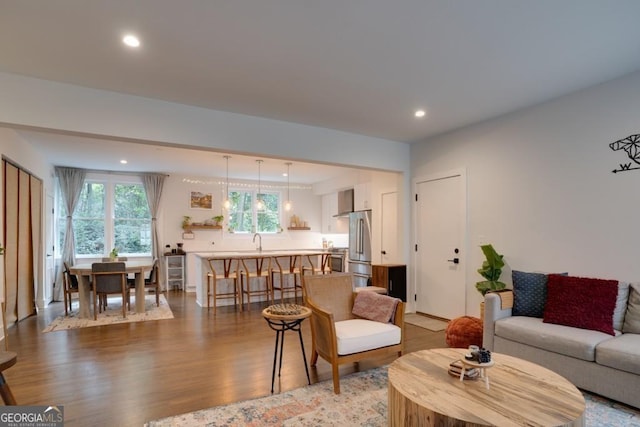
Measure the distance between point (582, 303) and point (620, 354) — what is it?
0.62 m

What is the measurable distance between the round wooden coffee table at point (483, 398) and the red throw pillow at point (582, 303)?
1.16 m

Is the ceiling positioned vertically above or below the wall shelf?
above

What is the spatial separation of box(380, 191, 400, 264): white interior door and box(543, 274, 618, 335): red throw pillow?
9.15 feet

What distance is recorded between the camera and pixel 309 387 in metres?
2.88

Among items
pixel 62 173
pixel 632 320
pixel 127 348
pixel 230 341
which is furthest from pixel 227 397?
pixel 62 173

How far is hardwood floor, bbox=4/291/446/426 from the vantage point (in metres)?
2.66

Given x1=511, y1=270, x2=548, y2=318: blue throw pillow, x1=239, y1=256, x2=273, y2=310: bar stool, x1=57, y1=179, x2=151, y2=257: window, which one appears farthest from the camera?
x1=57, y1=179, x2=151, y2=257: window

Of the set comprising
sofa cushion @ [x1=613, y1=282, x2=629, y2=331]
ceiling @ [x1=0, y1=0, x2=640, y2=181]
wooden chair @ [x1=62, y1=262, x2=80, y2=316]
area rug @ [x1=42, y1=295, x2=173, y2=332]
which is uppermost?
ceiling @ [x1=0, y1=0, x2=640, y2=181]

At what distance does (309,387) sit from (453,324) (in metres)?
1.80

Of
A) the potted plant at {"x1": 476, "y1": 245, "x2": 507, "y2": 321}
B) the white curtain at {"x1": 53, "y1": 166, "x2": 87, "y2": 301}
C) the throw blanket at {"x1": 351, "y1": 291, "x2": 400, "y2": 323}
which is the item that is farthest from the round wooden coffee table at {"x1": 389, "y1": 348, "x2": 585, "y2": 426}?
the white curtain at {"x1": 53, "y1": 166, "x2": 87, "y2": 301}

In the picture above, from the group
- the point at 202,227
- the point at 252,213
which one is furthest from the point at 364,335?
the point at 252,213

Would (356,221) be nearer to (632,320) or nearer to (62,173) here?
(632,320)

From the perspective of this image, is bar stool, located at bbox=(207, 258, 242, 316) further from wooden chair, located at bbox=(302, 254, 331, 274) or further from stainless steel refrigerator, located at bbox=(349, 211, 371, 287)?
stainless steel refrigerator, located at bbox=(349, 211, 371, 287)

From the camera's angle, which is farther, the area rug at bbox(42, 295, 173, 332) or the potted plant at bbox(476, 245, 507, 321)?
the area rug at bbox(42, 295, 173, 332)
